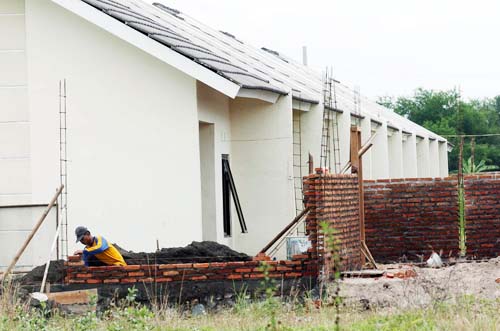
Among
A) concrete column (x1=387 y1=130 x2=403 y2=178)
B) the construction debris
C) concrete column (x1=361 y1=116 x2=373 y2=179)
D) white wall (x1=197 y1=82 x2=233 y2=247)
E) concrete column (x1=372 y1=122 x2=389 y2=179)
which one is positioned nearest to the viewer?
the construction debris

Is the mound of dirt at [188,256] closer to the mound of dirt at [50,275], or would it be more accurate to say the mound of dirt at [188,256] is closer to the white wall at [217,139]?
the mound of dirt at [50,275]

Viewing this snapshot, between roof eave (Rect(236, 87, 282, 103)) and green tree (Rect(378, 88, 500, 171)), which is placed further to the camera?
green tree (Rect(378, 88, 500, 171))

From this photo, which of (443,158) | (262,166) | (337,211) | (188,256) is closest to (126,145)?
(188,256)

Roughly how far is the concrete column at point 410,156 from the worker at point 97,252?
19.4 meters

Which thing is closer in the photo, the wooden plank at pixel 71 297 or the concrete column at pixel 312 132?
the wooden plank at pixel 71 297

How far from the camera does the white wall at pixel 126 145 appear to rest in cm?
1884

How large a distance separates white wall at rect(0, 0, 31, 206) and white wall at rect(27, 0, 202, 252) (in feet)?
1.07

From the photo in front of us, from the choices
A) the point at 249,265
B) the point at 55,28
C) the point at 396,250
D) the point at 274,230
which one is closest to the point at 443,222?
the point at 396,250

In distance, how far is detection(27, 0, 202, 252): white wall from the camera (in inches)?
742

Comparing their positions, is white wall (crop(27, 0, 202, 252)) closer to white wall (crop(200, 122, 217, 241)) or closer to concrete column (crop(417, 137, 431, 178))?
white wall (crop(200, 122, 217, 241))

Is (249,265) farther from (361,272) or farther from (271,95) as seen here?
(271,95)

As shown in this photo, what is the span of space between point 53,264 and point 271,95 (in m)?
6.26

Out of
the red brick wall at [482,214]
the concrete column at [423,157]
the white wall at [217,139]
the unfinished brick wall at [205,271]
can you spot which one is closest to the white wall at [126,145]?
the white wall at [217,139]

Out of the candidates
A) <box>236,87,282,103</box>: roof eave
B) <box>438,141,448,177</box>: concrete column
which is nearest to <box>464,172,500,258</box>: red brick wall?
<box>236,87,282,103</box>: roof eave
